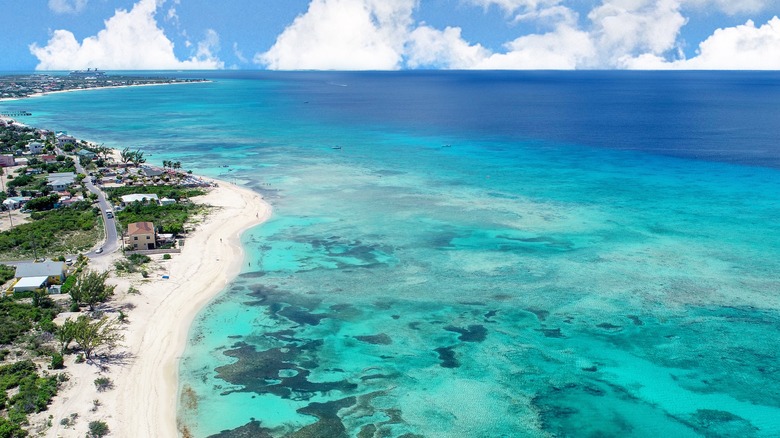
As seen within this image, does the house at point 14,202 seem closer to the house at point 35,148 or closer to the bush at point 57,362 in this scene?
the house at point 35,148

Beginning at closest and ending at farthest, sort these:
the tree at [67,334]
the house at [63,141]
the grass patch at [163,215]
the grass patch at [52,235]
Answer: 1. the tree at [67,334]
2. the grass patch at [52,235]
3. the grass patch at [163,215]
4. the house at [63,141]

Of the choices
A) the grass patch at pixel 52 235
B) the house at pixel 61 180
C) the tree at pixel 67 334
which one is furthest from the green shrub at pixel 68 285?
the house at pixel 61 180

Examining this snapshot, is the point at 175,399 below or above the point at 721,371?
below

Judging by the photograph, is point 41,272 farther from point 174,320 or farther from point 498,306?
point 498,306

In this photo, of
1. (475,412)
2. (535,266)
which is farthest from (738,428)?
(535,266)

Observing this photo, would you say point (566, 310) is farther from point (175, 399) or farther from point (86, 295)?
point (86, 295)

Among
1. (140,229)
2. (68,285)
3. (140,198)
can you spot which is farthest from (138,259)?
(140,198)

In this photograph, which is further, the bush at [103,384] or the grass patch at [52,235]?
the grass patch at [52,235]
